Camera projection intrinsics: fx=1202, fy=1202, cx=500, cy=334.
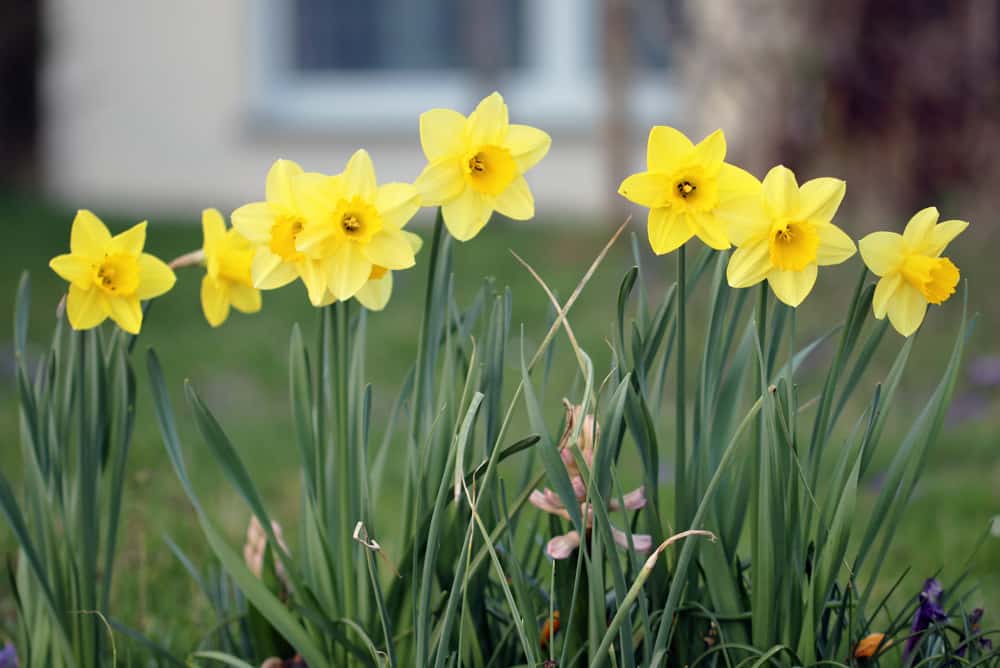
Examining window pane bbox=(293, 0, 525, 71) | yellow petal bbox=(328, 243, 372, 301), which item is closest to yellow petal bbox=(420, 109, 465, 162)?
yellow petal bbox=(328, 243, 372, 301)

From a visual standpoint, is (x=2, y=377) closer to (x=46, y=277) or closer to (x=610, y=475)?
(x=46, y=277)

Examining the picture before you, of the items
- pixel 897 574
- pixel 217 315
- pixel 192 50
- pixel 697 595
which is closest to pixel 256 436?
pixel 897 574

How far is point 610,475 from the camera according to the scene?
3.56 ft

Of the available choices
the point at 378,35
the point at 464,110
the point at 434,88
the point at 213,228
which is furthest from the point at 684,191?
the point at 378,35

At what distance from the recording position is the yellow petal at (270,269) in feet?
3.78

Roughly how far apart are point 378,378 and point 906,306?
2.83 m

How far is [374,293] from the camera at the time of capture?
1.17 m

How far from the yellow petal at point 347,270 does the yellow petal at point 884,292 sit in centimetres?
46

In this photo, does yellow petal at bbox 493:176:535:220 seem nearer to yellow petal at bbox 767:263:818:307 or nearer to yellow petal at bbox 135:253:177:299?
yellow petal at bbox 767:263:818:307

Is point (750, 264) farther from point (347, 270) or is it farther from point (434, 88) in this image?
point (434, 88)

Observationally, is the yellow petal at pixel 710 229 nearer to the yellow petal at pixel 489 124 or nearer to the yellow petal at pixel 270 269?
the yellow petal at pixel 489 124

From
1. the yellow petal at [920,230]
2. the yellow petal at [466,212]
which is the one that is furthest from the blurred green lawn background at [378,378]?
the yellow petal at [920,230]

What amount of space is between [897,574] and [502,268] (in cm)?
336

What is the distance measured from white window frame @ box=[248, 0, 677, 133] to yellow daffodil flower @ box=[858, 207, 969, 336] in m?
→ 7.14
